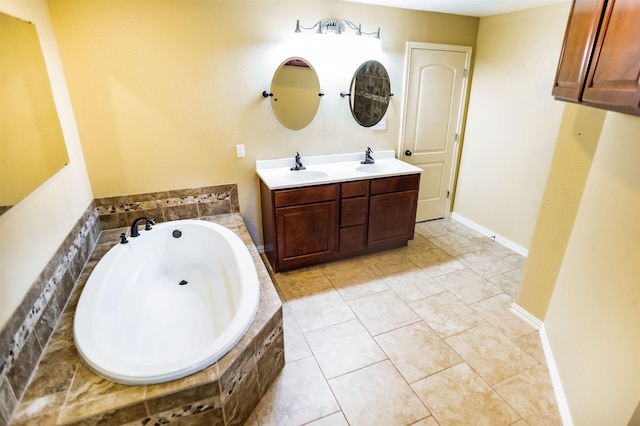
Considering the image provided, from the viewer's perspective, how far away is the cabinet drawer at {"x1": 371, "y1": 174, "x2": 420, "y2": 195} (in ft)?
9.95

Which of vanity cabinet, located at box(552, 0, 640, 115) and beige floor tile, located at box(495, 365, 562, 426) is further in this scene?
beige floor tile, located at box(495, 365, 562, 426)

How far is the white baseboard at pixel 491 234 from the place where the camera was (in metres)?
3.37

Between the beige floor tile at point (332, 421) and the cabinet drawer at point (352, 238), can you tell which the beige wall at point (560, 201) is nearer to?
the cabinet drawer at point (352, 238)

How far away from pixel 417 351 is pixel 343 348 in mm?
475

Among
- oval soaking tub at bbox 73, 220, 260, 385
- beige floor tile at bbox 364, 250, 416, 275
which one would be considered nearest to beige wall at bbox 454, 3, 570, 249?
beige floor tile at bbox 364, 250, 416, 275

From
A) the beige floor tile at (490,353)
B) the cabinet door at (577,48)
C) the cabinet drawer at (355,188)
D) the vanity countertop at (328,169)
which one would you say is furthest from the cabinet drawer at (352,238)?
the cabinet door at (577,48)

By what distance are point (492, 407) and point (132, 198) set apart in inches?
115

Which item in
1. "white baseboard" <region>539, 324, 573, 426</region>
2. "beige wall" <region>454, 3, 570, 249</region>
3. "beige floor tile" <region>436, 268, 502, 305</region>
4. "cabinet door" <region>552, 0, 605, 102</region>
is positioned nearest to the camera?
"cabinet door" <region>552, 0, 605, 102</region>

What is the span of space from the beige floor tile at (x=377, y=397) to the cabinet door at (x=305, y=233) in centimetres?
121

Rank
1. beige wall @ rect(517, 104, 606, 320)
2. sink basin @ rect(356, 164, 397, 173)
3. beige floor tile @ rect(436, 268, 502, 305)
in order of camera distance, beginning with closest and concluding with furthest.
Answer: beige wall @ rect(517, 104, 606, 320)
beige floor tile @ rect(436, 268, 502, 305)
sink basin @ rect(356, 164, 397, 173)

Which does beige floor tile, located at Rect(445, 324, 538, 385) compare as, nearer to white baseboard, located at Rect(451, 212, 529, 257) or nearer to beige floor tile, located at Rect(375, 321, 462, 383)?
beige floor tile, located at Rect(375, 321, 462, 383)

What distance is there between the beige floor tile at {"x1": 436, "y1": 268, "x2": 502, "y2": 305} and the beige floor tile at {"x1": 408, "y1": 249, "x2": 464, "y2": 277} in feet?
0.24

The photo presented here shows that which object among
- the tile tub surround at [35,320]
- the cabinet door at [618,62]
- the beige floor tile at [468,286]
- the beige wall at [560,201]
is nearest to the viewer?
the cabinet door at [618,62]

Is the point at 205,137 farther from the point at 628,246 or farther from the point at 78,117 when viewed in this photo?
the point at 628,246
